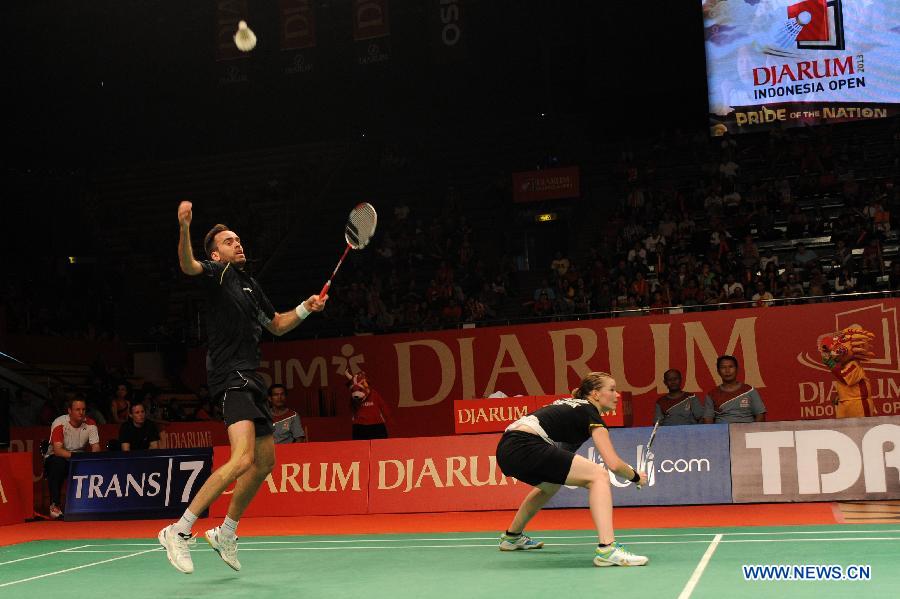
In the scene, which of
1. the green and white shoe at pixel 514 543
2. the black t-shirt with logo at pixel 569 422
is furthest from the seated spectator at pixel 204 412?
A: the black t-shirt with logo at pixel 569 422

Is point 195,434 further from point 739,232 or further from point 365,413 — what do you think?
point 739,232

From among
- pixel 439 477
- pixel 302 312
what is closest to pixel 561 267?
pixel 439 477

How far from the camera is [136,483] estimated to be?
13250 millimetres

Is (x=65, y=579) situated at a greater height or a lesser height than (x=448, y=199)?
lesser

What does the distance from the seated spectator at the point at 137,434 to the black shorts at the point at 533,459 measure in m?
7.74

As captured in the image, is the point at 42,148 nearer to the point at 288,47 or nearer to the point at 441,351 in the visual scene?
the point at 288,47

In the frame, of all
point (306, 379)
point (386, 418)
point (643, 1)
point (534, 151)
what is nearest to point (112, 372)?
point (306, 379)

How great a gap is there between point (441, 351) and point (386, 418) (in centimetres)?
331

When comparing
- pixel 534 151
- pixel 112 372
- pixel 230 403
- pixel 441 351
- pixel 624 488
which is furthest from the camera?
pixel 534 151

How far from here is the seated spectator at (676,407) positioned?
13.2 metres

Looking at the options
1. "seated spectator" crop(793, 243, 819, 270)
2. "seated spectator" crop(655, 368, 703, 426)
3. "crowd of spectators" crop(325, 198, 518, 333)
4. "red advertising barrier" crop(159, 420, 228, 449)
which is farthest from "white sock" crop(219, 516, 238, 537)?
"seated spectator" crop(793, 243, 819, 270)

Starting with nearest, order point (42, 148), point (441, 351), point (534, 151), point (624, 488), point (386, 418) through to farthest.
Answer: point (624, 488) → point (386, 418) → point (441, 351) → point (42, 148) → point (534, 151)

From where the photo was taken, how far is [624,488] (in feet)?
38.9

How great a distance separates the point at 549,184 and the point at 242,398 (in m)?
18.4
